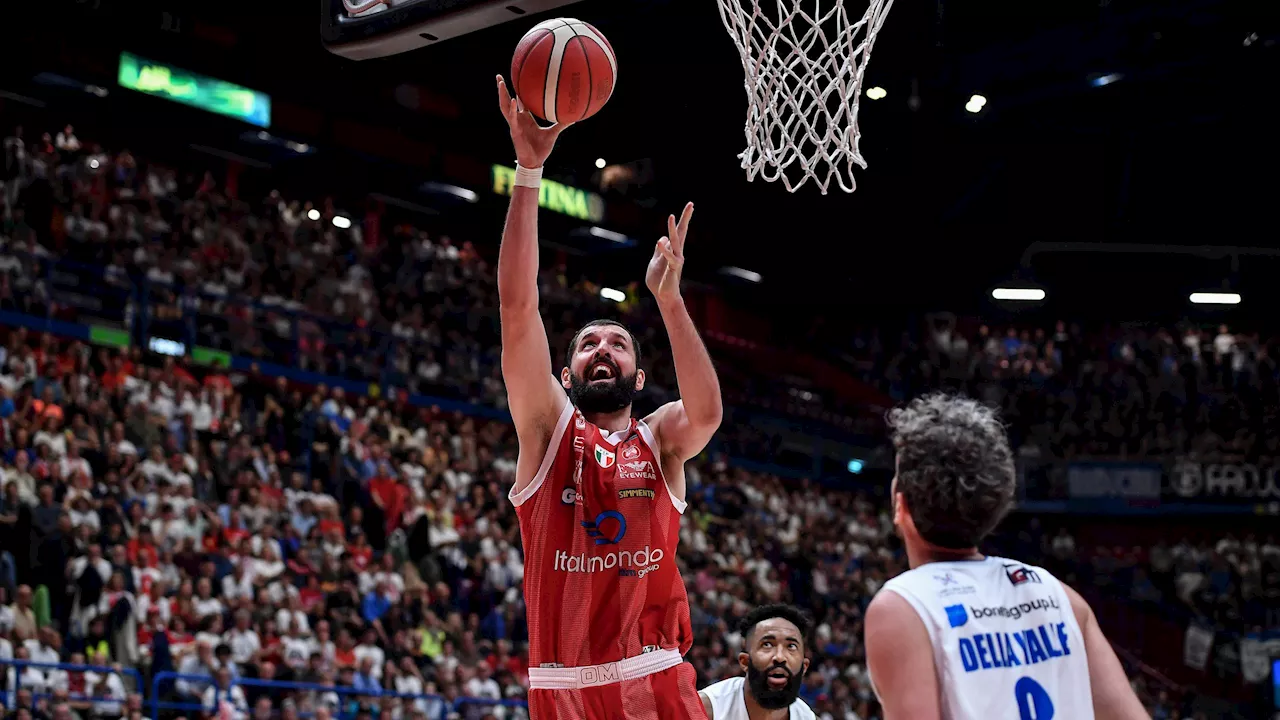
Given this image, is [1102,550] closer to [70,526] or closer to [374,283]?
[374,283]

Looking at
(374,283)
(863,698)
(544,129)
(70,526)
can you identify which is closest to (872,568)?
(863,698)

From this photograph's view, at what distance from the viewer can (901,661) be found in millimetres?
2676

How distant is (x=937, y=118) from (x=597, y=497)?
14377mm

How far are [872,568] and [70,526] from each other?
13033mm

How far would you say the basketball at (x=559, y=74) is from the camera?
15.3ft

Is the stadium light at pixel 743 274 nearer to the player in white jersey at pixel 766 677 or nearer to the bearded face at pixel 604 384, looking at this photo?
the player in white jersey at pixel 766 677

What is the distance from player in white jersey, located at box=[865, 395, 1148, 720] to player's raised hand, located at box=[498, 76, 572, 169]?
6.12ft

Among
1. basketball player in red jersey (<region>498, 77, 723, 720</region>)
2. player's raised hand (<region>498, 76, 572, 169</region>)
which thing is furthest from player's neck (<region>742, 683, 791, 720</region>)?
player's raised hand (<region>498, 76, 572, 169</region>)

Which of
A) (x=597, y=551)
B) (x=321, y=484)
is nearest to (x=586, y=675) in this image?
(x=597, y=551)

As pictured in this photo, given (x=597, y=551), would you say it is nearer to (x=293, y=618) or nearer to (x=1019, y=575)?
(x=1019, y=575)

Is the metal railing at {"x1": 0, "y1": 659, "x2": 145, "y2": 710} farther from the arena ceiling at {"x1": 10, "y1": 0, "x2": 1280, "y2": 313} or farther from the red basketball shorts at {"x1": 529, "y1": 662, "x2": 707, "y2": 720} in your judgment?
the arena ceiling at {"x1": 10, "y1": 0, "x2": 1280, "y2": 313}

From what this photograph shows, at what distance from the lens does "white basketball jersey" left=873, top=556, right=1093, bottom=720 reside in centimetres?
271

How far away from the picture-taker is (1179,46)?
50.6ft

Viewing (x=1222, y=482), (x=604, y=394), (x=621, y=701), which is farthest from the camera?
(x=1222, y=482)
